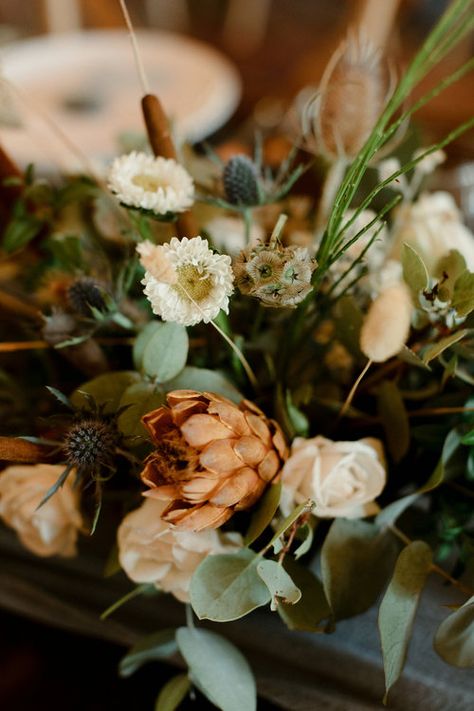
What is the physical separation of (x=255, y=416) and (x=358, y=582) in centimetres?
14

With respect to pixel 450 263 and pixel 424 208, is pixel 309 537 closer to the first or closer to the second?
pixel 450 263

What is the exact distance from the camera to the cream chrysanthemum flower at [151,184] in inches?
14.5

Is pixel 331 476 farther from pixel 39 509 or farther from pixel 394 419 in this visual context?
pixel 39 509

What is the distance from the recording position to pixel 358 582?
0.39m

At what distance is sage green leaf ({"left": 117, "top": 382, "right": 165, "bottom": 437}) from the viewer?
0.36m

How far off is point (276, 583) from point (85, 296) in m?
0.21

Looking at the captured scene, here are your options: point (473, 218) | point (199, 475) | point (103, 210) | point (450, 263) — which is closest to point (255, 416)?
point (199, 475)

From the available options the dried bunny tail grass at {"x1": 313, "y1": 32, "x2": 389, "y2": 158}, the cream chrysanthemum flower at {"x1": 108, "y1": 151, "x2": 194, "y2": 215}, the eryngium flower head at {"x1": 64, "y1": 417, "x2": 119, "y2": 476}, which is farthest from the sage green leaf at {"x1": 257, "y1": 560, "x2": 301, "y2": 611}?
the dried bunny tail grass at {"x1": 313, "y1": 32, "x2": 389, "y2": 158}

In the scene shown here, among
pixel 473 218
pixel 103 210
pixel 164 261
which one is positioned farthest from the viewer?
pixel 473 218

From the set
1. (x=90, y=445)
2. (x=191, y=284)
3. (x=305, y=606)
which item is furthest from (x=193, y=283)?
(x=305, y=606)

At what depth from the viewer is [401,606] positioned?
1.22 ft

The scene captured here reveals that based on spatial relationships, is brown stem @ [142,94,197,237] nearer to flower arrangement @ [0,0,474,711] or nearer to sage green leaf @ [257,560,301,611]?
flower arrangement @ [0,0,474,711]

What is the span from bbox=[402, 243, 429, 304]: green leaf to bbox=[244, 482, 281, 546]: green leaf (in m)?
0.15

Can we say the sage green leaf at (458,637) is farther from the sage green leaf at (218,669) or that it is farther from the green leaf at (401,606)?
the sage green leaf at (218,669)
